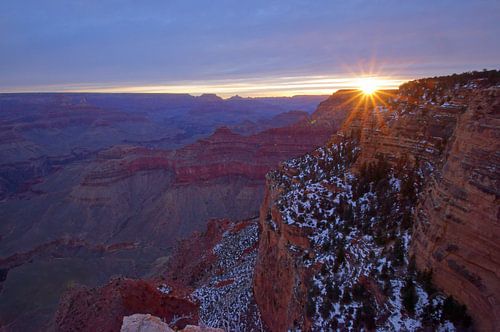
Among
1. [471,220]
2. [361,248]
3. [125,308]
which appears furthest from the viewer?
[125,308]

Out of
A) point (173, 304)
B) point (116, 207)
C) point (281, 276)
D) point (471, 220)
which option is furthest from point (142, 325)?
point (116, 207)

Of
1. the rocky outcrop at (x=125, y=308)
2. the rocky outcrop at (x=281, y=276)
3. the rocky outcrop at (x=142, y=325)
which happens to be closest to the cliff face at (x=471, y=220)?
the rocky outcrop at (x=281, y=276)

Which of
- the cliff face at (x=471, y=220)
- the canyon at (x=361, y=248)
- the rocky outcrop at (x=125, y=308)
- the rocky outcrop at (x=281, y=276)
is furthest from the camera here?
the rocky outcrop at (x=125, y=308)

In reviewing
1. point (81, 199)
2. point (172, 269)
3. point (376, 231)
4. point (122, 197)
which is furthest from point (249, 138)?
point (376, 231)

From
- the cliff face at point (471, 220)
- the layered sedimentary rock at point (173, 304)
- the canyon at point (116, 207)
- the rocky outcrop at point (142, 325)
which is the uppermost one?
the cliff face at point (471, 220)

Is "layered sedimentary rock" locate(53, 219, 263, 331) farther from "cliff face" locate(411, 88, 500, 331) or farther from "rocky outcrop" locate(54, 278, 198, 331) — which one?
"cliff face" locate(411, 88, 500, 331)

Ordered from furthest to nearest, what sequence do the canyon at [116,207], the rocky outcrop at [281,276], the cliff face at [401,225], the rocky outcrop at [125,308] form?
the canyon at [116,207], the rocky outcrop at [125,308], the rocky outcrop at [281,276], the cliff face at [401,225]

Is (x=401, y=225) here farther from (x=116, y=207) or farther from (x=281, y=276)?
(x=116, y=207)

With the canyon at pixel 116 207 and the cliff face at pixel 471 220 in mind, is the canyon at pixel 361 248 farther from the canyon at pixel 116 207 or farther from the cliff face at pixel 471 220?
the canyon at pixel 116 207

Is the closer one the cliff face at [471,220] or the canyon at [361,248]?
the cliff face at [471,220]
